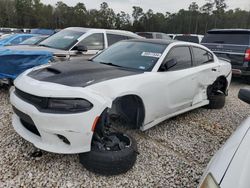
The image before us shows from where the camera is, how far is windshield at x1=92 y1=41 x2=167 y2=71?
3.52 m

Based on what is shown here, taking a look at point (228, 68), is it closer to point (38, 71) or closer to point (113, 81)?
point (113, 81)

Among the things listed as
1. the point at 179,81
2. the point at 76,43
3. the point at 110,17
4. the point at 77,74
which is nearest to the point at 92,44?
the point at 76,43

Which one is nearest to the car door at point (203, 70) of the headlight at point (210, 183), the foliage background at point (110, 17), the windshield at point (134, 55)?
the windshield at point (134, 55)

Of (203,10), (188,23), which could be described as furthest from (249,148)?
(203,10)

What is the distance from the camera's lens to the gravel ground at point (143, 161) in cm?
253

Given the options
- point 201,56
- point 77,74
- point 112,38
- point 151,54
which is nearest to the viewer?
point 77,74

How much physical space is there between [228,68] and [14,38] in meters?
8.95

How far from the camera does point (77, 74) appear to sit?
283cm

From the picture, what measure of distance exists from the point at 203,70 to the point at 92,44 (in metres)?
3.10

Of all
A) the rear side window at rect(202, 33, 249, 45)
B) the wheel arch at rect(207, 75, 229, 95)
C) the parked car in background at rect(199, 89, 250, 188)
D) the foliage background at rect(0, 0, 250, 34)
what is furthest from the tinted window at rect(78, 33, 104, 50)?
the foliage background at rect(0, 0, 250, 34)

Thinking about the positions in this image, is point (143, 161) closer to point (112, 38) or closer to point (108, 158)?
point (108, 158)

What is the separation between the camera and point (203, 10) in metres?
56.4

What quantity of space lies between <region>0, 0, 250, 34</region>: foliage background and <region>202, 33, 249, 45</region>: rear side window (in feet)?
142

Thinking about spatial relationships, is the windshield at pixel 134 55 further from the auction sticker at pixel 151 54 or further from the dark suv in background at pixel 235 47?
the dark suv in background at pixel 235 47
